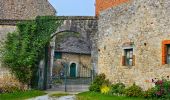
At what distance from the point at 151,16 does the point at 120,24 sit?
2.79 metres

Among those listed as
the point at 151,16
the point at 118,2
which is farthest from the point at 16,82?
the point at 151,16

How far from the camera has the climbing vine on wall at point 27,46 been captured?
2489 centimetres

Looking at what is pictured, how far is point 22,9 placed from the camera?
1146 inches

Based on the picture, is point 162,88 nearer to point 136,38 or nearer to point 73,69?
point 136,38

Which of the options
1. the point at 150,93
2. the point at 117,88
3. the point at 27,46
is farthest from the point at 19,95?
the point at 150,93

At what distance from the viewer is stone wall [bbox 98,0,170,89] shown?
1964 centimetres

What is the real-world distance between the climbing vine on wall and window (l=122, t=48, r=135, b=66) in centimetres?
533

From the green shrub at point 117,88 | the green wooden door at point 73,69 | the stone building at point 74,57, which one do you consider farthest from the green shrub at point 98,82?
the green wooden door at point 73,69

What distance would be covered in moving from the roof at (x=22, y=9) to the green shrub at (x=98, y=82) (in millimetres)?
7792

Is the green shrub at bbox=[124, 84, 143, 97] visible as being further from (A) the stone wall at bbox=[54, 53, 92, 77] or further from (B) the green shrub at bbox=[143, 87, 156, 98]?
(A) the stone wall at bbox=[54, 53, 92, 77]

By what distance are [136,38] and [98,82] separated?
3738mm

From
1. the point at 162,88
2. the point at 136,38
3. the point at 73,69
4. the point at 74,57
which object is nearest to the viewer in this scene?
the point at 162,88

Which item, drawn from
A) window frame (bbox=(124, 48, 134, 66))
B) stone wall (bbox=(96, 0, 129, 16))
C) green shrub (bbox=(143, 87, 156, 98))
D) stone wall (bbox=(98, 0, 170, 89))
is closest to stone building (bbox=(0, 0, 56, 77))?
stone wall (bbox=(96, 0, 129, 16))

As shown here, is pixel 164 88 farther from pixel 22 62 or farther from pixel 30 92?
pixel 22 62
